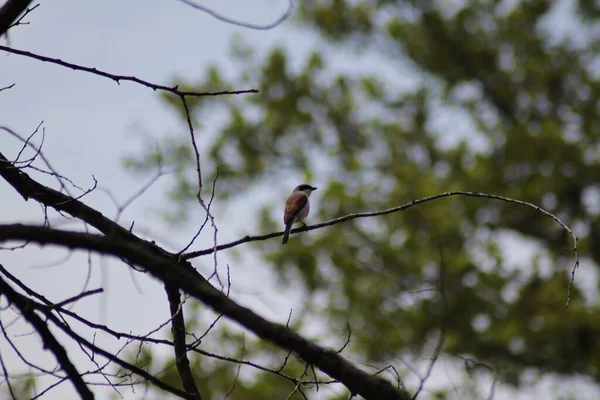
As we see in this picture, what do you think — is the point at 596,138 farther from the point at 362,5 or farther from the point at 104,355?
the point at 104,355

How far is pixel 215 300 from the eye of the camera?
1.55m

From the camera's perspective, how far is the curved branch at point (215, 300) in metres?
1.51

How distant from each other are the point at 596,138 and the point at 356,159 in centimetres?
451

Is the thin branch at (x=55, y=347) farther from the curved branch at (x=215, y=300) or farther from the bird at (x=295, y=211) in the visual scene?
the bird at (x=295, y=211)

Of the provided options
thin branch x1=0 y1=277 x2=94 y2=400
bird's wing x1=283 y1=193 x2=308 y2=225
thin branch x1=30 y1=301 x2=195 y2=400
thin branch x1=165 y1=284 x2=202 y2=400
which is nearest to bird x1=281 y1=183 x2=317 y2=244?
bird's wing x1=283 y1=193 x2=308 y2=225

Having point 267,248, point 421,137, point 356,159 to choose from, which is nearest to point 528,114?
point 421,137

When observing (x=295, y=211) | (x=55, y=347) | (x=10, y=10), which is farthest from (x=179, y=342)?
(x=295, y=211)

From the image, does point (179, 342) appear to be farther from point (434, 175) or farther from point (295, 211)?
point (434, 175)

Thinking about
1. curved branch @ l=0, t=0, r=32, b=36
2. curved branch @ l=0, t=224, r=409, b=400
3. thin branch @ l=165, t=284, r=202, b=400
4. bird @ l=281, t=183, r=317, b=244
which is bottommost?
curved branch @ l=0, t=224, r=409, b=400

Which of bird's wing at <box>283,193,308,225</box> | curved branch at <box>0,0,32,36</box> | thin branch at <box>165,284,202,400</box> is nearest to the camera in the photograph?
curved branch at <box>0,0,32,36</box>

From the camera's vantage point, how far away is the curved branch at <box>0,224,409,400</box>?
4.96 feet

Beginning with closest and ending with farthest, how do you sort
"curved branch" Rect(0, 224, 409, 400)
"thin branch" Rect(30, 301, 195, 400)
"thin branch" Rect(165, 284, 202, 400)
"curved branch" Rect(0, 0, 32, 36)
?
1. "curved branch" Rect(0, 224, 409, 400)
2. "curved branch" Rect(0, 0, 32, 36)
3. "thin branch" Rect(30, 301, 195, 400)
4. "thin branch" Rect(165, 284, 202, 400)

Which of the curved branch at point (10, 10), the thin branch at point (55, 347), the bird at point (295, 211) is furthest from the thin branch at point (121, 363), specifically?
the bird at point (295, 211)

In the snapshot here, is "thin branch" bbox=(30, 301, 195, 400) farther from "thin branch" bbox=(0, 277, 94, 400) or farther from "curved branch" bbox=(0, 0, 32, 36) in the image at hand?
"curved branch" bbox=(0, 0, 32, 36)
